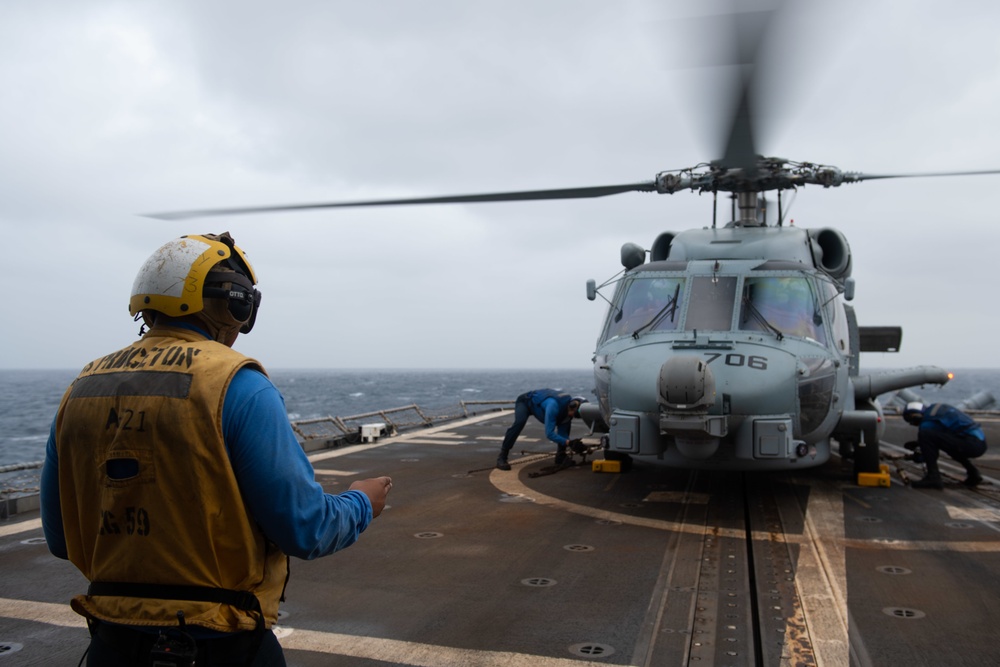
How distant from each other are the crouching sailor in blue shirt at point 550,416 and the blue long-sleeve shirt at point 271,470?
8.49 m

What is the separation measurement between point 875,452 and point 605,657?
262 inches

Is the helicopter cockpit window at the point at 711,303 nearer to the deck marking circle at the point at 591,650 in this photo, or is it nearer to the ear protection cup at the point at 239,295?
the deck marking circle at the point at 591,650

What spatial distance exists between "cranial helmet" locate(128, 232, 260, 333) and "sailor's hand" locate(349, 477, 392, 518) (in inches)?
26.5

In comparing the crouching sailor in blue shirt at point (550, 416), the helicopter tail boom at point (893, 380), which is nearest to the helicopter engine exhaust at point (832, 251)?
the helicopter tail boom at point (893, 380)

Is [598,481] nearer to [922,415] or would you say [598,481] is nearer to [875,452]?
[875,452]

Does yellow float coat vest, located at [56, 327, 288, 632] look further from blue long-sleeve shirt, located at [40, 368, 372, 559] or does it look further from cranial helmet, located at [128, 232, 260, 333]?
cranial helmet, located at [128, 232, 260, 333]

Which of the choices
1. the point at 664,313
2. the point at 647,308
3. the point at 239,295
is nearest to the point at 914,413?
the point at 664,313

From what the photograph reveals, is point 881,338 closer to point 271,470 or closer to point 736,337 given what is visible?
point 736,337

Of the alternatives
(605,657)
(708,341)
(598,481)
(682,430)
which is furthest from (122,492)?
(598,481)

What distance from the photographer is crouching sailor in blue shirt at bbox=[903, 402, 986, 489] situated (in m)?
9.04

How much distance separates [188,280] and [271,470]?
639mm

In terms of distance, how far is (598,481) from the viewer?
9.66 metres

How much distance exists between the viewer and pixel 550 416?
10820mm

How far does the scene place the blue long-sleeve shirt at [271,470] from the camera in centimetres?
207
